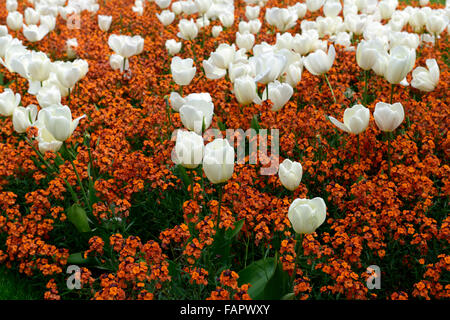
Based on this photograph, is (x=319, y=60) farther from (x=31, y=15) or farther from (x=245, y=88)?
(x=31, y=15)

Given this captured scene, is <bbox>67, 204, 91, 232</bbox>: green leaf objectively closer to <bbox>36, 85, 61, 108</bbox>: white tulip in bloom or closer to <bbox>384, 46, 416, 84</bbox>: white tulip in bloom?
<bbox>36, 85, 61, 108</bbox>: white tulip in bloom

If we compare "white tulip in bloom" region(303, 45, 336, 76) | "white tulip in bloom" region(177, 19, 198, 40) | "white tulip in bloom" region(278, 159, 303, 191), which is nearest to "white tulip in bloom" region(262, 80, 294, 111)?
"white tulip in bloom" region(303, 45, 336, 76)

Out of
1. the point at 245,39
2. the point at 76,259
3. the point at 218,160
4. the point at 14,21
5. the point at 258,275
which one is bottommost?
the point at 76,259

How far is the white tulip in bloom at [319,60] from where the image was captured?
3678 mm

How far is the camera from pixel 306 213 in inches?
88.6

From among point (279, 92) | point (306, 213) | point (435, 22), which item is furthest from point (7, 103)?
point (435, 22)

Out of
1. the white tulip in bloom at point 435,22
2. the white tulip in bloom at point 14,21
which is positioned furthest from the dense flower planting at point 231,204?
the white tulip in bloom at point 14,21

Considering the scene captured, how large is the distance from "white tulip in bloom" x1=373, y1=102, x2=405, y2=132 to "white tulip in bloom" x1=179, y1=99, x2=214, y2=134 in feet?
3.35

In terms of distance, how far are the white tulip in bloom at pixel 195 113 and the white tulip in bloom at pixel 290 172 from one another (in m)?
0.57

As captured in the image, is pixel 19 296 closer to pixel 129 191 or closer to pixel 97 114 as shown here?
pixel 129 191

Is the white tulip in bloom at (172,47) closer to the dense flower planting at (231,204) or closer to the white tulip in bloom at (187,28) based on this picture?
the white tulip in bloom at (187,28)

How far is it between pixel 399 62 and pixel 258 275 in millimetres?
1751

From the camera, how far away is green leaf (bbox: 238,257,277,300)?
2.56m
